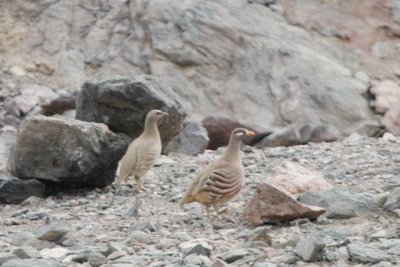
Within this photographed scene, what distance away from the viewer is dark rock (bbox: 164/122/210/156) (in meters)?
12.7

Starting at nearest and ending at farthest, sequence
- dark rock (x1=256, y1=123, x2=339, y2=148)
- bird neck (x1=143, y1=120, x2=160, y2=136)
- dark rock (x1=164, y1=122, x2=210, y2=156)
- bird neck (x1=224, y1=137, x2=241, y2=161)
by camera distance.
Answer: bird neck (x1=224, y1=137, x2=241, y2=161) < bird neck (x1=143, y1=120, x2=160, y2=136) < dark rock (x1=164, y1=122, x2=210, y2=156) < dark rock (x1=256, y1=123, x2=339, y2=148)

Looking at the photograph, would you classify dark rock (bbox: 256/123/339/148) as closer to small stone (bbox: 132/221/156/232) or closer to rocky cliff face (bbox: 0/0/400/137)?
rocky cliff face (bbox: 0/0/400/137)

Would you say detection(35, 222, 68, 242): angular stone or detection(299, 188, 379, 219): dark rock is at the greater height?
detection(299, 188, 379, 219): dark rock

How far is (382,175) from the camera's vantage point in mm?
9055

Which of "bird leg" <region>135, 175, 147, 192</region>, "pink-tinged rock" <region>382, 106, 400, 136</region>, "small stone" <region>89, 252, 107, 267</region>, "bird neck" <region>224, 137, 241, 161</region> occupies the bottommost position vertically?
"pink-tinged rock" <region>382, 106, 400, 136</region>

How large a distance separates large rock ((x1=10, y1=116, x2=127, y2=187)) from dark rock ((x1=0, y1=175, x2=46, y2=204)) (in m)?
0.09

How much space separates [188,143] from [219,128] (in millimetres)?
3330

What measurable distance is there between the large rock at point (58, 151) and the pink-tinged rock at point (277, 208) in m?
2.92

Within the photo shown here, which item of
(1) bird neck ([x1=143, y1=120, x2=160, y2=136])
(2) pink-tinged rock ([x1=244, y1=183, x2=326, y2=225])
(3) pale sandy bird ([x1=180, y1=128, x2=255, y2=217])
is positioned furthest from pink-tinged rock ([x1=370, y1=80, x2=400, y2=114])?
(2) pink-tinged rock ([x1=244, y1=183, x2=326, y2=225])

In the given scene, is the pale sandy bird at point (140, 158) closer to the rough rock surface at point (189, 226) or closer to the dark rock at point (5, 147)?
the rough rock surface at point (189, 226)

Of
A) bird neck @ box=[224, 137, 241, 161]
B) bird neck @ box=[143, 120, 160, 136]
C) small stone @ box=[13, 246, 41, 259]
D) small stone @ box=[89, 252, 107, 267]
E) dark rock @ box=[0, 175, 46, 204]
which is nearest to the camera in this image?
small stone @ box=[89, 252, 107, 267]

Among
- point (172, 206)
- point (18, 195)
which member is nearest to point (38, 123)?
point (18, 195)

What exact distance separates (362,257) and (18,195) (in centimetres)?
487

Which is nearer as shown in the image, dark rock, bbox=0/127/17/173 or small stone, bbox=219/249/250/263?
small stone, bbox=219/249/250/263
